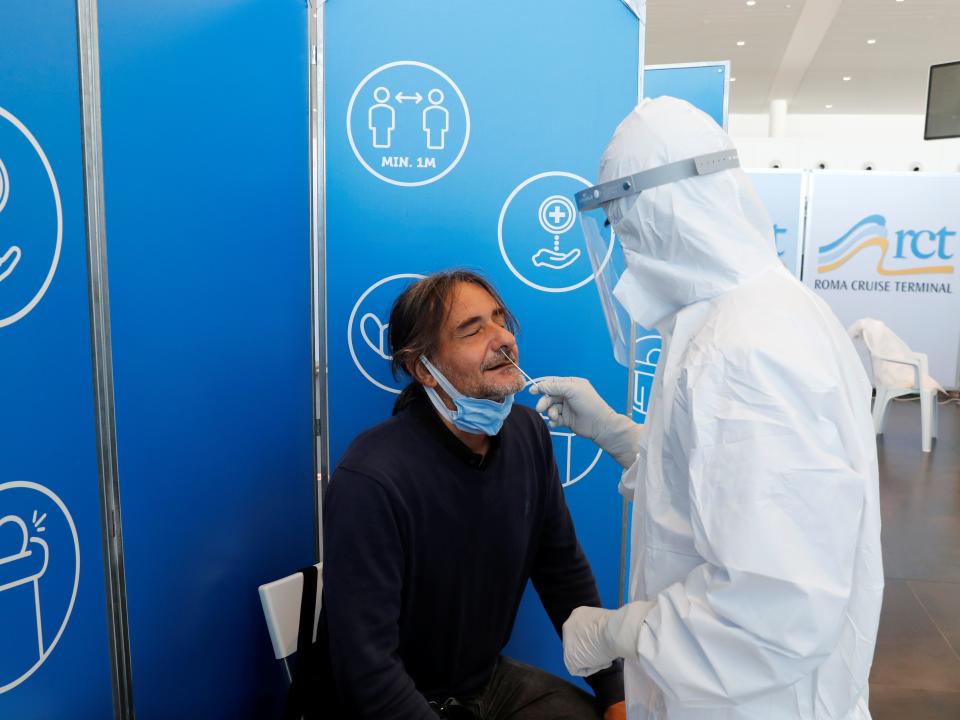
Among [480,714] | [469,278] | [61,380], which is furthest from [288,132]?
[480,714]

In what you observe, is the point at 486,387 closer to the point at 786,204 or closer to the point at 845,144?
the point at 786,204

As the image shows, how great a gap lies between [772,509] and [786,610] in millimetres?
136

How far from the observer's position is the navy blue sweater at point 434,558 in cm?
142

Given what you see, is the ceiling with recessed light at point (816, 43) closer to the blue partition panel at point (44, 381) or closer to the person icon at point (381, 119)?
the person icon at point (381, 119)

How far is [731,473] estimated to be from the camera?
1023 millimetres

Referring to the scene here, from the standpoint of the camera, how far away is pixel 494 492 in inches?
65.3

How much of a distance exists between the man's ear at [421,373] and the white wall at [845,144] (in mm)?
9943

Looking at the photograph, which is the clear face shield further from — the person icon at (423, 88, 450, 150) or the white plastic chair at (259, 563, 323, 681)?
the white plastic chair at (259, 563, 323, 681)

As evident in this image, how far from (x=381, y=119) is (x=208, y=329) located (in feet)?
2.57

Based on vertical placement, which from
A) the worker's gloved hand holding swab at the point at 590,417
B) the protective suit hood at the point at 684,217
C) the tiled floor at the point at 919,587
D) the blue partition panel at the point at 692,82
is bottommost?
the tiled floor at the point at 919,587

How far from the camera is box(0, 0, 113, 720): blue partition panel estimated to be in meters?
1.10

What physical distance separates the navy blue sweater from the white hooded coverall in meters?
0.40

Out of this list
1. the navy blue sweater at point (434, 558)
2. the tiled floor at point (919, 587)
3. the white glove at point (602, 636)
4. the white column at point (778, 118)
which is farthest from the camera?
the white column at point (778, 118)

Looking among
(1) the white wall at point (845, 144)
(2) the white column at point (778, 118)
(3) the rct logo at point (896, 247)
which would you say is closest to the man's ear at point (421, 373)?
(3) the rct logo at point (896, 247)
